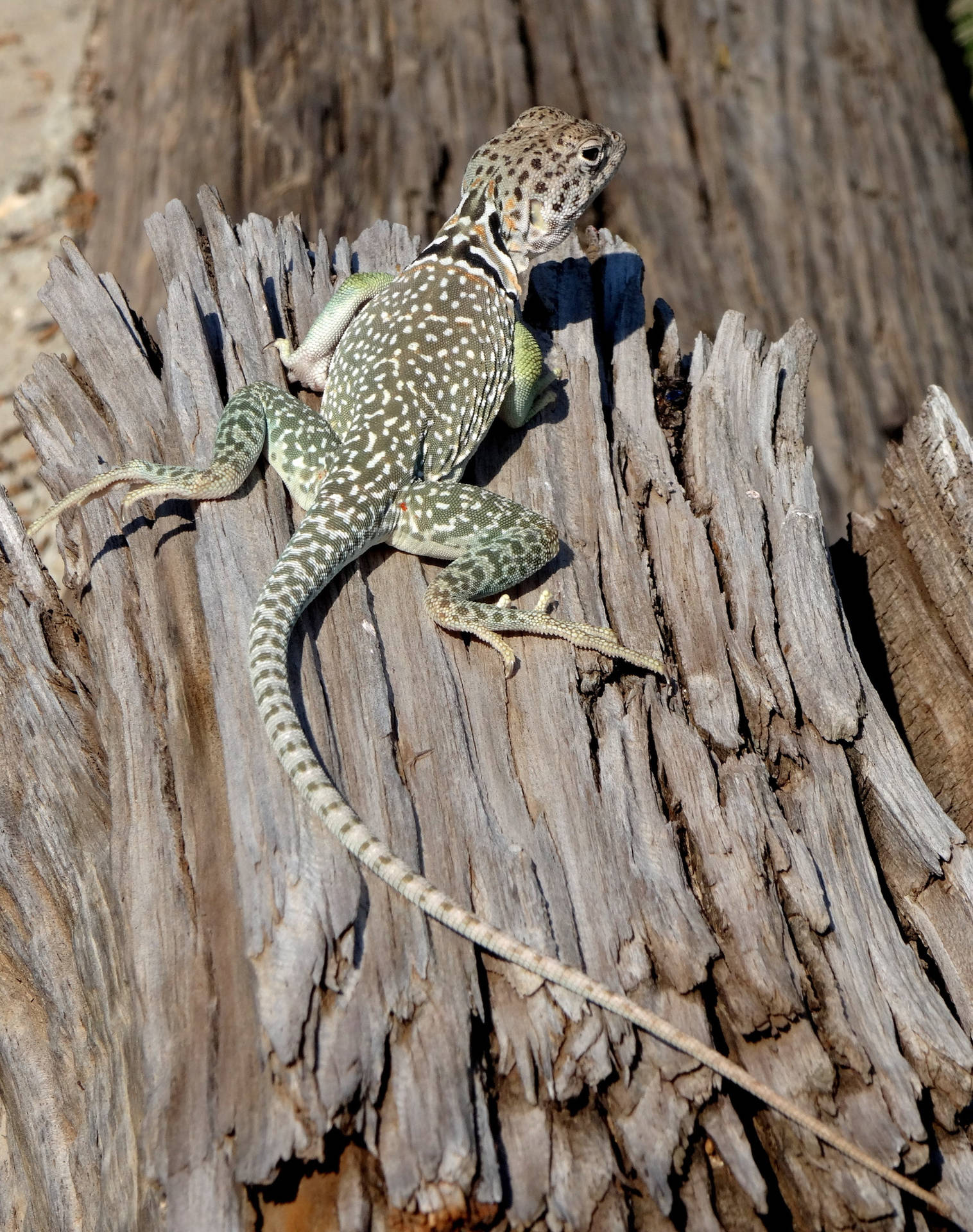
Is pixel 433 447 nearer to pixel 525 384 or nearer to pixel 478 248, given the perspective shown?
pixel 525 384

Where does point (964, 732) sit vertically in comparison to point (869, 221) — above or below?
below

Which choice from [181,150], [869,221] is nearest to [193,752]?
[181,150]

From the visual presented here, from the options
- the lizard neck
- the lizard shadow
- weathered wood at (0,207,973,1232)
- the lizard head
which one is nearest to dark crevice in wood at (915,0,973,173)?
the lizard head

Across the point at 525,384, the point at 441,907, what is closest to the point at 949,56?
the point at 525,384

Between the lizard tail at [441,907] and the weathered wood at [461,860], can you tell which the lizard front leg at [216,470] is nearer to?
the weathered wood at [461,860]

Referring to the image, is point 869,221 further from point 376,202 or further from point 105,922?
point 105,922

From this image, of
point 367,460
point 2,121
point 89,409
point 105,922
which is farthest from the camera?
point 2,121
